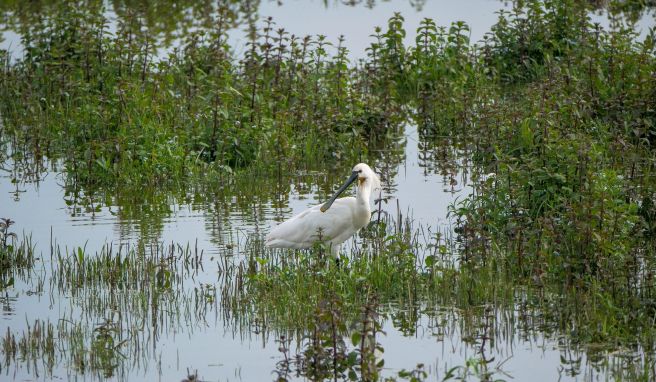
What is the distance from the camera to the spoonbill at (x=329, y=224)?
9.96m

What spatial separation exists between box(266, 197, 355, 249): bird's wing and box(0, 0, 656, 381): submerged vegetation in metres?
0.16

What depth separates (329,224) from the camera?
392 inches

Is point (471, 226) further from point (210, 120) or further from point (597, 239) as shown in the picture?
point (210, 120)

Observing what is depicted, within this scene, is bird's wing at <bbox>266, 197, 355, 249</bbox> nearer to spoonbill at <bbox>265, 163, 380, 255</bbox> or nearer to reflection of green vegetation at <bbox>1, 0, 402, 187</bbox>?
spoonbill at <bbox>265, 163, 380, 255</bbox>

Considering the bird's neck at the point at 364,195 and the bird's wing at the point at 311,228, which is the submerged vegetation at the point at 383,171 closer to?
the bird's wing at the point at 311,228

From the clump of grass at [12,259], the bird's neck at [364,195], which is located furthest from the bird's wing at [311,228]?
the clump of grass at [12,259]

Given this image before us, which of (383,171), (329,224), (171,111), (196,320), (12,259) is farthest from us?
(171,111)

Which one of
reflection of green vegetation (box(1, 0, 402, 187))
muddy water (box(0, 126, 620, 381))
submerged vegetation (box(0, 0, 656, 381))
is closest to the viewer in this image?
muddy water (box(0, 126, 620, 381))

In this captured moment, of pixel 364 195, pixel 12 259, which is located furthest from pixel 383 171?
pixel 12 259

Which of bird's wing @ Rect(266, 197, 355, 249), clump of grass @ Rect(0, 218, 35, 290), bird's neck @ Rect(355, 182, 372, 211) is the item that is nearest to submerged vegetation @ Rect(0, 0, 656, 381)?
clump of grass @ Rect(0, 218, 35, 290)

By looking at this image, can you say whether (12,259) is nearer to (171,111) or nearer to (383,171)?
(171,111)

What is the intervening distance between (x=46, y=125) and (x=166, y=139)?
2045 millimetres

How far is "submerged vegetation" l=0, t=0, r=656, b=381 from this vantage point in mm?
7824

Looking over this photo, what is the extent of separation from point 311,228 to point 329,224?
0.17 m
